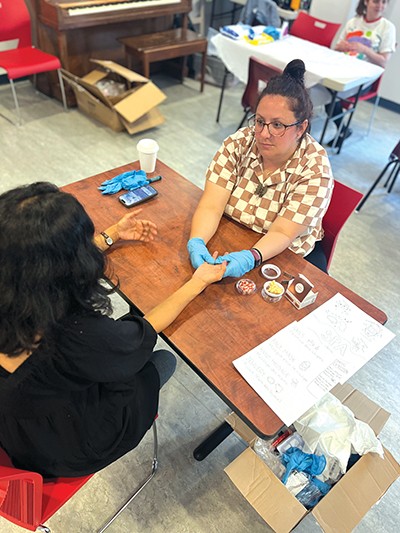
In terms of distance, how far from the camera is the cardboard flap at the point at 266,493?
119 centimetres

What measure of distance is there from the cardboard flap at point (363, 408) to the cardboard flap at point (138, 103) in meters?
2.67

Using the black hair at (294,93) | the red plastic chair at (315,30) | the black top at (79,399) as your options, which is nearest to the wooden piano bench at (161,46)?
the red plastic chair at (315,30)

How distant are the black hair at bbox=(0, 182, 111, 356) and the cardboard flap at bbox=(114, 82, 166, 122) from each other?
266 cm

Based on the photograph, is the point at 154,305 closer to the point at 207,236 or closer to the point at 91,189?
the point at 207,236

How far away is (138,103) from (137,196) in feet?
6.75

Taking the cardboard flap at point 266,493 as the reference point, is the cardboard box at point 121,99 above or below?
below

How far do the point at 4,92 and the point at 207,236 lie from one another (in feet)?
11.2

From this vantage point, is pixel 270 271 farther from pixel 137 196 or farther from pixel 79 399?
pixel 79 399

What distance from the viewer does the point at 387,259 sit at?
2656 mm

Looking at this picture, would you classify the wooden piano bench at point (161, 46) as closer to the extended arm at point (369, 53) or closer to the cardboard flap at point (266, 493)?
the extended arm at point (369, 53)

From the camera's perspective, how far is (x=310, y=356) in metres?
1.13

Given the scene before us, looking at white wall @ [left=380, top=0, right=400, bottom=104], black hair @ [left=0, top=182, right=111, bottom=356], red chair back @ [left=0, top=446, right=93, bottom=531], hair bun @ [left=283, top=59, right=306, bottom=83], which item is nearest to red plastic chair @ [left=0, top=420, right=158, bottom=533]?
red chair back @ [left=0, top=446, right=93, bottom=531]

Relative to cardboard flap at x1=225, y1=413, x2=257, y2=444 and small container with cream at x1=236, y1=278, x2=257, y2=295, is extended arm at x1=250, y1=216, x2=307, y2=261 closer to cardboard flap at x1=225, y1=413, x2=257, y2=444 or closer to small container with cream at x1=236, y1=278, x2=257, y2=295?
small container with cream at x1=236, y1=278, x2=257, y2=295

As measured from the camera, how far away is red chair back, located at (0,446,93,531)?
93 cm
